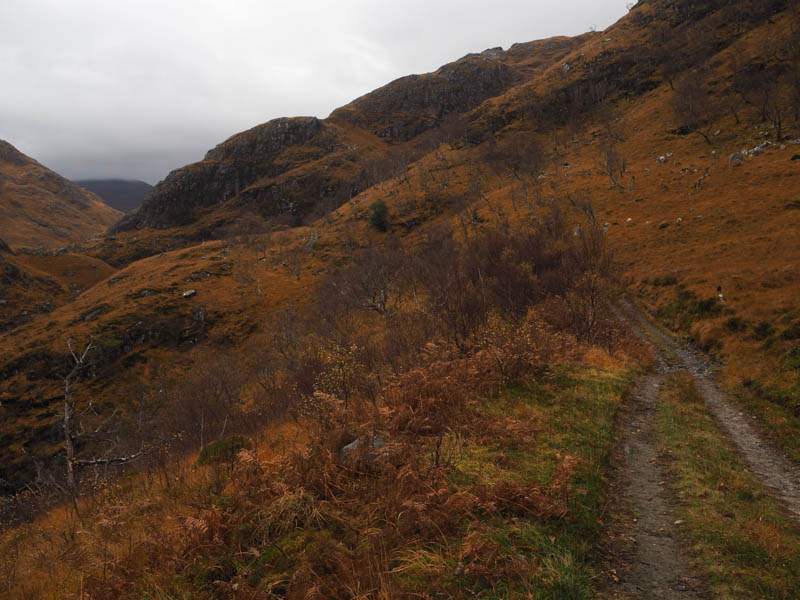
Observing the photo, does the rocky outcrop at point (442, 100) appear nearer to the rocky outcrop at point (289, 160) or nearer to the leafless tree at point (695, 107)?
the rocky outcrop at point (289, 160)

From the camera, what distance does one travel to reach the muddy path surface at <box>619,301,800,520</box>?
6891 mm

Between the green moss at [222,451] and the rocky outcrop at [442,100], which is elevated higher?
the rocky outcrop at [442,100]

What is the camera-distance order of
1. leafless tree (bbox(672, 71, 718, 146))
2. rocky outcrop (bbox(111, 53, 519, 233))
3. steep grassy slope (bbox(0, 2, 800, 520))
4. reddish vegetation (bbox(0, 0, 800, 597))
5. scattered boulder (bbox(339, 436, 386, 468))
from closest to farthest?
scattered boulder (bbox(339, 436, 386, 468))
reddish vegetation (bbox(0, 0, 800, 597))
steep grassy slope (bbox(0, 2, 800, 520))
leafless tree (bbox(672, 71, 718, 146))
rocky outcrop (bbox(111, 53, 519, 233))

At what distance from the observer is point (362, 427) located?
6.58 metres

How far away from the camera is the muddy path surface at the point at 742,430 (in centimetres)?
689

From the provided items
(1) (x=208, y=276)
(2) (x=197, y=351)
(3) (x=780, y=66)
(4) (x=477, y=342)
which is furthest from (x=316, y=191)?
(4) (x=477, y=342)

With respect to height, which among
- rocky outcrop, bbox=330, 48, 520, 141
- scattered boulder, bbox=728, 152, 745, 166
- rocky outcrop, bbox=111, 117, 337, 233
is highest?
rocky outcrop, bbox=330, 48, 520, 141

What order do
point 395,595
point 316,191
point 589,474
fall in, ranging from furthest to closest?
1. point 316,191
2. point 589,474
3. point 395,595

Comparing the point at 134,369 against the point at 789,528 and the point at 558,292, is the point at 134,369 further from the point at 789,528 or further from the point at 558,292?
the point at 789,528

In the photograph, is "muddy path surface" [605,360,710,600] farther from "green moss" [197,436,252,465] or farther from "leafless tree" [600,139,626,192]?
"leafless tree" [600,139,626,192]

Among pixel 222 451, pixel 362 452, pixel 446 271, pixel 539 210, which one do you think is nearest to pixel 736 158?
pixel 539 210

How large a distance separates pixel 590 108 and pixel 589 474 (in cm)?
12995

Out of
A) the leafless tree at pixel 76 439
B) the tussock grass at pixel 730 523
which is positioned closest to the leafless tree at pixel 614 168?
the tussock grass at pixel 730 523

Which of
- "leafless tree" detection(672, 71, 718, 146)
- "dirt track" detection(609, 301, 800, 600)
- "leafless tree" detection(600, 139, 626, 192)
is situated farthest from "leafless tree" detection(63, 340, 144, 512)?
"leafless tree" detection(672, 71, 718, 146)
